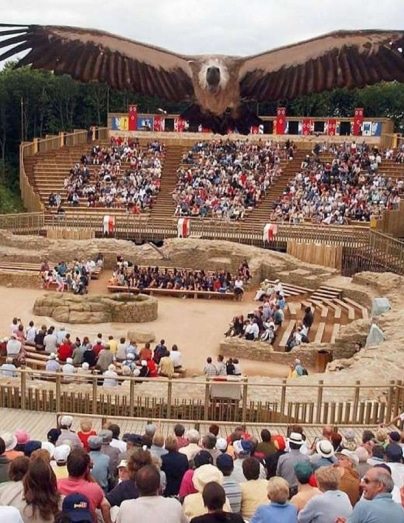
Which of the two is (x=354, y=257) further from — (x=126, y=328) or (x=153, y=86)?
(x=153, y=86)

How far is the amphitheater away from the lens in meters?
11.1

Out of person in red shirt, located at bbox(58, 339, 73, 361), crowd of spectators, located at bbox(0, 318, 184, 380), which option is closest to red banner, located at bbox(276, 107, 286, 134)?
crowd of spectators, located at bbox(0, 318, 184, 380)

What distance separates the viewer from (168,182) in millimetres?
37375

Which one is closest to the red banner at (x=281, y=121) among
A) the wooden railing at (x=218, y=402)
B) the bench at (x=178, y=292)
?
the bench at (x=178, y=292)

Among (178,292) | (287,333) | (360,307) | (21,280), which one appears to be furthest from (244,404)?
(21,280)

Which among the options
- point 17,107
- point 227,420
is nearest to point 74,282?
Answer: point 227,420

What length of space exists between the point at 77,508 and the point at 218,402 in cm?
694

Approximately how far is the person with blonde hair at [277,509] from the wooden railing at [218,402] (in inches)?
237

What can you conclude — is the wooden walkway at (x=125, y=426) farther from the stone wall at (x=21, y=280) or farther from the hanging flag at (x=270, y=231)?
the hanging flag at (x=270, y=231)

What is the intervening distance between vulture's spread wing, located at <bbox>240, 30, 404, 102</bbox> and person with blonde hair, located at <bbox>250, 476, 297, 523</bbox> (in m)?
3.58

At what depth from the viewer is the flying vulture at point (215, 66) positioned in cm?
618

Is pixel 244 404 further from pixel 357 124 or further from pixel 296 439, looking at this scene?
pixel 357 124

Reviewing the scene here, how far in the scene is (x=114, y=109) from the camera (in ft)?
182

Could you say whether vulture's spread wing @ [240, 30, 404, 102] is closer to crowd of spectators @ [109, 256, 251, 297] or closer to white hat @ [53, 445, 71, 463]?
white hat @ [53, 445, 71, 463]
